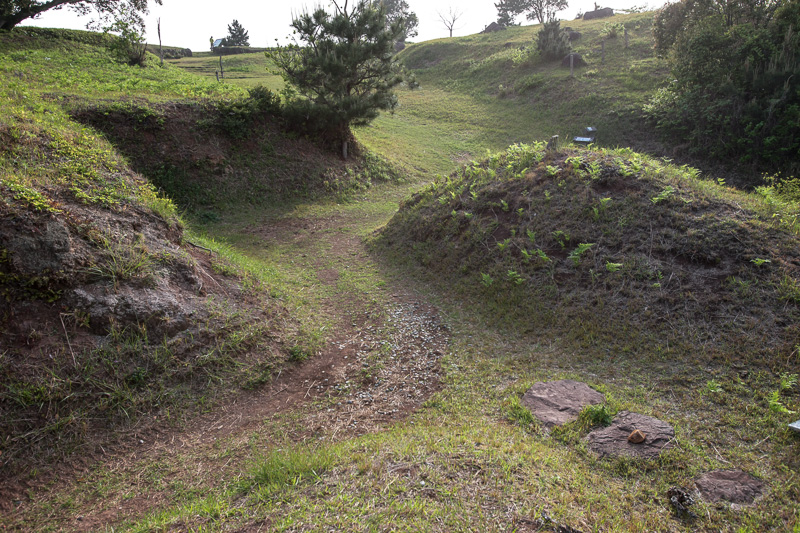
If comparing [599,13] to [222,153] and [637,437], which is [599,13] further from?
[637,437]

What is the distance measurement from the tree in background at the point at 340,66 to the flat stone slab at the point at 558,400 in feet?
42.2

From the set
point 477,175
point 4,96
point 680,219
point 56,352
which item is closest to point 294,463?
point 56,352

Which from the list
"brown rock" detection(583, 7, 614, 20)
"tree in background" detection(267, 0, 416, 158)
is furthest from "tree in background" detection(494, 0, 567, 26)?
"tree in background" detection(267, 0, 416, 158)

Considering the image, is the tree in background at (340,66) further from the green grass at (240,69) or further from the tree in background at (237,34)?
the tree in background at (237,34)

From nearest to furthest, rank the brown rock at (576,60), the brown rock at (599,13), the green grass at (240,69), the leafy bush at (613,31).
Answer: the brown rock at (576,60)
the green grass at (240,69)
the leafy bush at (613,31)
the brown rock at (599,13)

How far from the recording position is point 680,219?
6.95 meters

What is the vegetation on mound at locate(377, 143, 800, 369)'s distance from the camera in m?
5.55

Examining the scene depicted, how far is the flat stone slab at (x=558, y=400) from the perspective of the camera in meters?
4.53

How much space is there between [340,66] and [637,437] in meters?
14.3

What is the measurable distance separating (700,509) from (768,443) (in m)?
1.36

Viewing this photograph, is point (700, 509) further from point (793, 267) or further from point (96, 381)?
point (96, 381)

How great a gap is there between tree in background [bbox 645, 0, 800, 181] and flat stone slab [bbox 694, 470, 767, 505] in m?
15.3

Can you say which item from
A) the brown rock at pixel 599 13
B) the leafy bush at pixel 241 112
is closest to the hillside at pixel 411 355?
the leafy bush at pixel 241 112

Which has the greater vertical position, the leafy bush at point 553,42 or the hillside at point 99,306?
the leafy bush at point 553,42
